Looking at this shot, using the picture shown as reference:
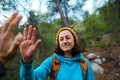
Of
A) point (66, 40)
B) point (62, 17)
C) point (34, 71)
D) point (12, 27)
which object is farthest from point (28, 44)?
point (62, 17)

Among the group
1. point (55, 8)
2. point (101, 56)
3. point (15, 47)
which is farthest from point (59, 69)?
point (55, 8)

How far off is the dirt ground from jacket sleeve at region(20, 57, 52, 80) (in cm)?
643

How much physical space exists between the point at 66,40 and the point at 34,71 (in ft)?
2.06

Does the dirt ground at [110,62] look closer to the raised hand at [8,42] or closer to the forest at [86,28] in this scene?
the forest at [86,28]

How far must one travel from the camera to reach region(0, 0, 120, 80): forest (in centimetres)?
842

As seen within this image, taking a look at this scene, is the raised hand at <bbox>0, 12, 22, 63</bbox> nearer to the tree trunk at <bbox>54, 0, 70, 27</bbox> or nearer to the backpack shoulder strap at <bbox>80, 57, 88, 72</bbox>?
the backpack shoulder strap at <bbox>80, 57, 88, 72</bbox>

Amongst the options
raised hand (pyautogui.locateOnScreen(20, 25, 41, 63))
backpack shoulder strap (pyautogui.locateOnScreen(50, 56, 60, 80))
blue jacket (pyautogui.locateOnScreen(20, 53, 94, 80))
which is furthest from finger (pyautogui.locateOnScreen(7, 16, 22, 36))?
backpack shoulder strap (pyautogui.locateOnScreen(50, 56, 60, 80))

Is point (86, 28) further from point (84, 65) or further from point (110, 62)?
point (84, 65)

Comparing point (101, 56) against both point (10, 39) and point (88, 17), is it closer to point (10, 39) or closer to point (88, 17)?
point (88, 17)

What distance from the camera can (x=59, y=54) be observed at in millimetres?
3061

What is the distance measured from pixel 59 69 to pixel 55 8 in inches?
425

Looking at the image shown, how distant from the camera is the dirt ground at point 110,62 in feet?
30.6

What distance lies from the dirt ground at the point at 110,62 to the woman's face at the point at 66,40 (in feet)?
20.2

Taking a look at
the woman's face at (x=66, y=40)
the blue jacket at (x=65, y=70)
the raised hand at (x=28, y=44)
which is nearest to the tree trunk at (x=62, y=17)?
the woman's face at (x=66, y=40)
